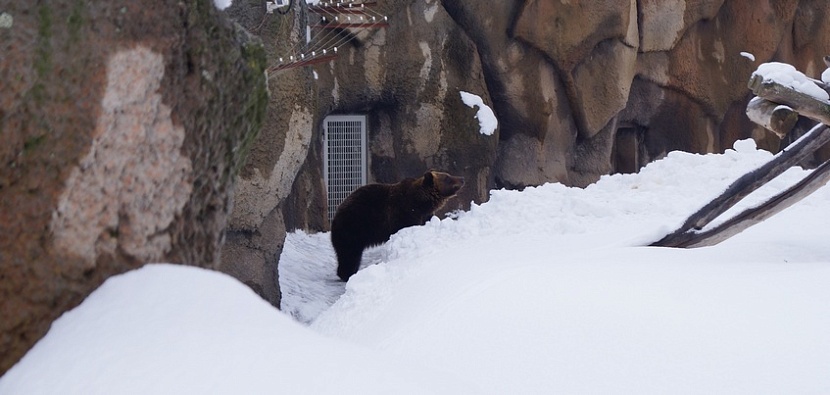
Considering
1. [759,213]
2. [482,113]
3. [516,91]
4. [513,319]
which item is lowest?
[513,319]

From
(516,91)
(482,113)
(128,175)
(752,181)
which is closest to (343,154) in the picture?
(482,113)

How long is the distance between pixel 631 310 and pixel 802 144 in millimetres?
2336

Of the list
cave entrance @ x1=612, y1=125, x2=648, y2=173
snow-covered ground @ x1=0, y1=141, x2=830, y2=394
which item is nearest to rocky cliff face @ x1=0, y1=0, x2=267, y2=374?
snow-covered ground @ x1=0, y1=141, x2=830, y2=394

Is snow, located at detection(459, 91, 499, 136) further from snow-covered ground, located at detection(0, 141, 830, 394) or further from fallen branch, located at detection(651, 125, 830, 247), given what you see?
fallen branch, located at detection(651, 125, 830, 247)

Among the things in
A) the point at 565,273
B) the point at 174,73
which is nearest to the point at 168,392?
the point at 174,73

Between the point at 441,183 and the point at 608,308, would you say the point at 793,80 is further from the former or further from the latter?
the point at 441,183

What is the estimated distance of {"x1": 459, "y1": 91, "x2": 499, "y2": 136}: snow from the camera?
1317 centimetres

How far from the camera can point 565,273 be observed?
17.8 feet

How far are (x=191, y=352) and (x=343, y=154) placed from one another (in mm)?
10826

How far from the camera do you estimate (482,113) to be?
13242 mm

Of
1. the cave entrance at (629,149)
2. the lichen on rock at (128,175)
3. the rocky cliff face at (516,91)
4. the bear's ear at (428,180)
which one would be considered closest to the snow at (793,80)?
the lichen on rock at (128,175)

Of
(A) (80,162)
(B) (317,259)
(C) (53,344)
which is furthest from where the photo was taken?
(B) (317,259)

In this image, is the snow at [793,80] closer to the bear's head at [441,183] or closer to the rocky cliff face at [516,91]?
the rocky cliff face at [516,91]

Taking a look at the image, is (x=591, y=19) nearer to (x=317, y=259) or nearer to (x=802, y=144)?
(x=317, y=259)
